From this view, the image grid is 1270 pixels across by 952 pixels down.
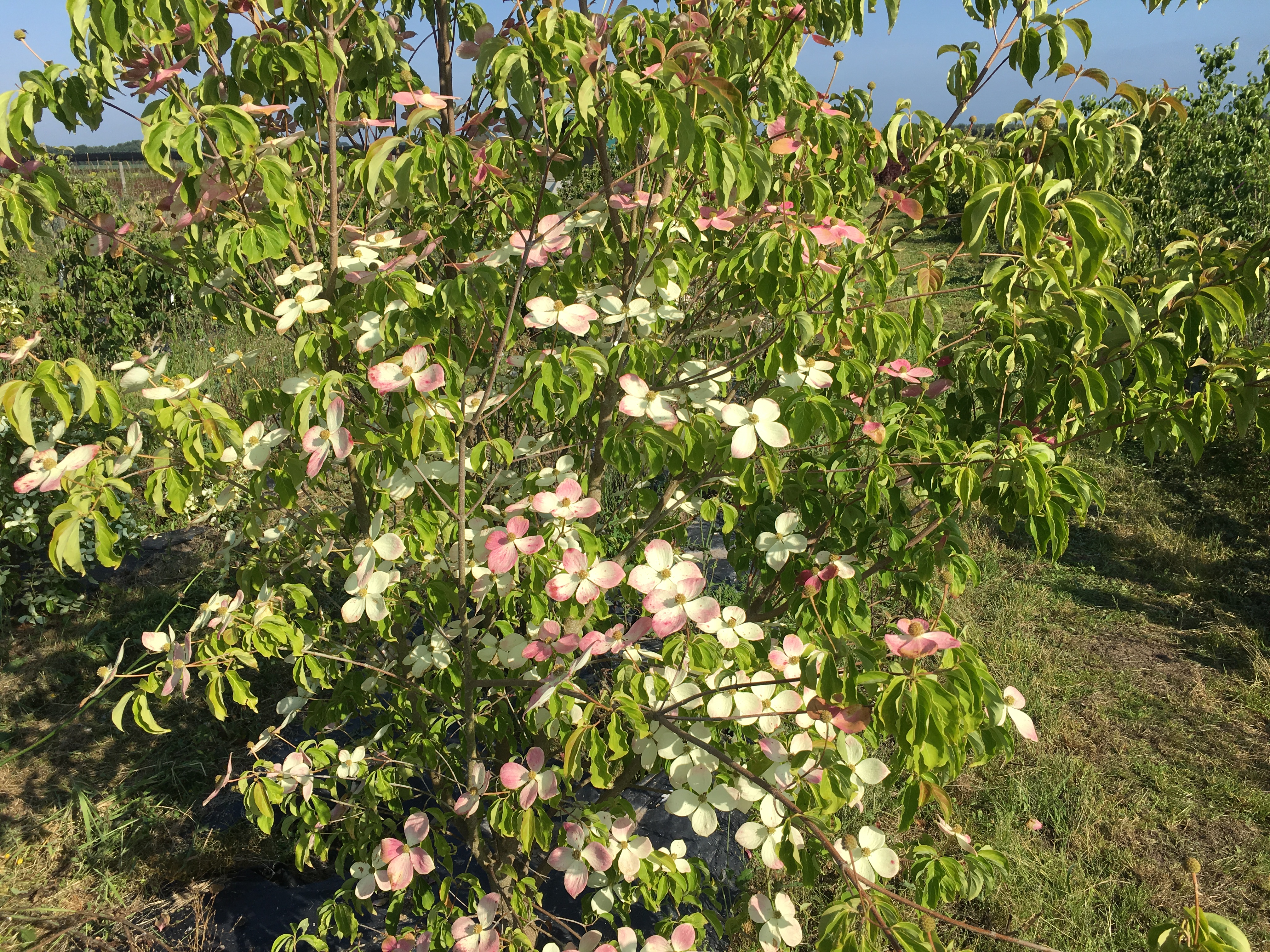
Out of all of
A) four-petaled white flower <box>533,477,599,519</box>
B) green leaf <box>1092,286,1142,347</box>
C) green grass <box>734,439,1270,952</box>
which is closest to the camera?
green leaf <box>1092,286,1142,347</box>

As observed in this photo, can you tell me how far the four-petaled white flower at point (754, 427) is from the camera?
1.22m

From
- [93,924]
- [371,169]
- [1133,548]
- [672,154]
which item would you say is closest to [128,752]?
[93,924]

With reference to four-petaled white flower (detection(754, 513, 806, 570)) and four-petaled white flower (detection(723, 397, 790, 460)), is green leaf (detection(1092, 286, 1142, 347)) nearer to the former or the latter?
four-petaled white flower (detection(723, 397, 790, 460))

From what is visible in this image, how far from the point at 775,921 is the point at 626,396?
35.8 inches

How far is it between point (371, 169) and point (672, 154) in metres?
0.49

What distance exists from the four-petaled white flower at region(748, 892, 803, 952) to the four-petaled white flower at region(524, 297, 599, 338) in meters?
0.98

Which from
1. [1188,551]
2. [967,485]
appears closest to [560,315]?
[967,485]

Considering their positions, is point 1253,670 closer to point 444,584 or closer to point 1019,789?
point 1019,789

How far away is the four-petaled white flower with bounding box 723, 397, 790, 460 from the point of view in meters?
1.22

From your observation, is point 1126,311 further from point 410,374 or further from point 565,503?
point 410,374

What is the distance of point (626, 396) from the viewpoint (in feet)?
4.53

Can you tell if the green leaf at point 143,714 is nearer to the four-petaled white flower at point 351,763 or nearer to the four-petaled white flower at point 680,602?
the four-petaled white flower at point 351,763

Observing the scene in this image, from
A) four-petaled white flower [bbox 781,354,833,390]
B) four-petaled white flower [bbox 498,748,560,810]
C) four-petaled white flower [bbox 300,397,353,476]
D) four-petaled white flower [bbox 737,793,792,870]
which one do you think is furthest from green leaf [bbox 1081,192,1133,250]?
four-petaled white flower [bbox 498,748,560,810]

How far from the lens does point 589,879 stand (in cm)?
157
